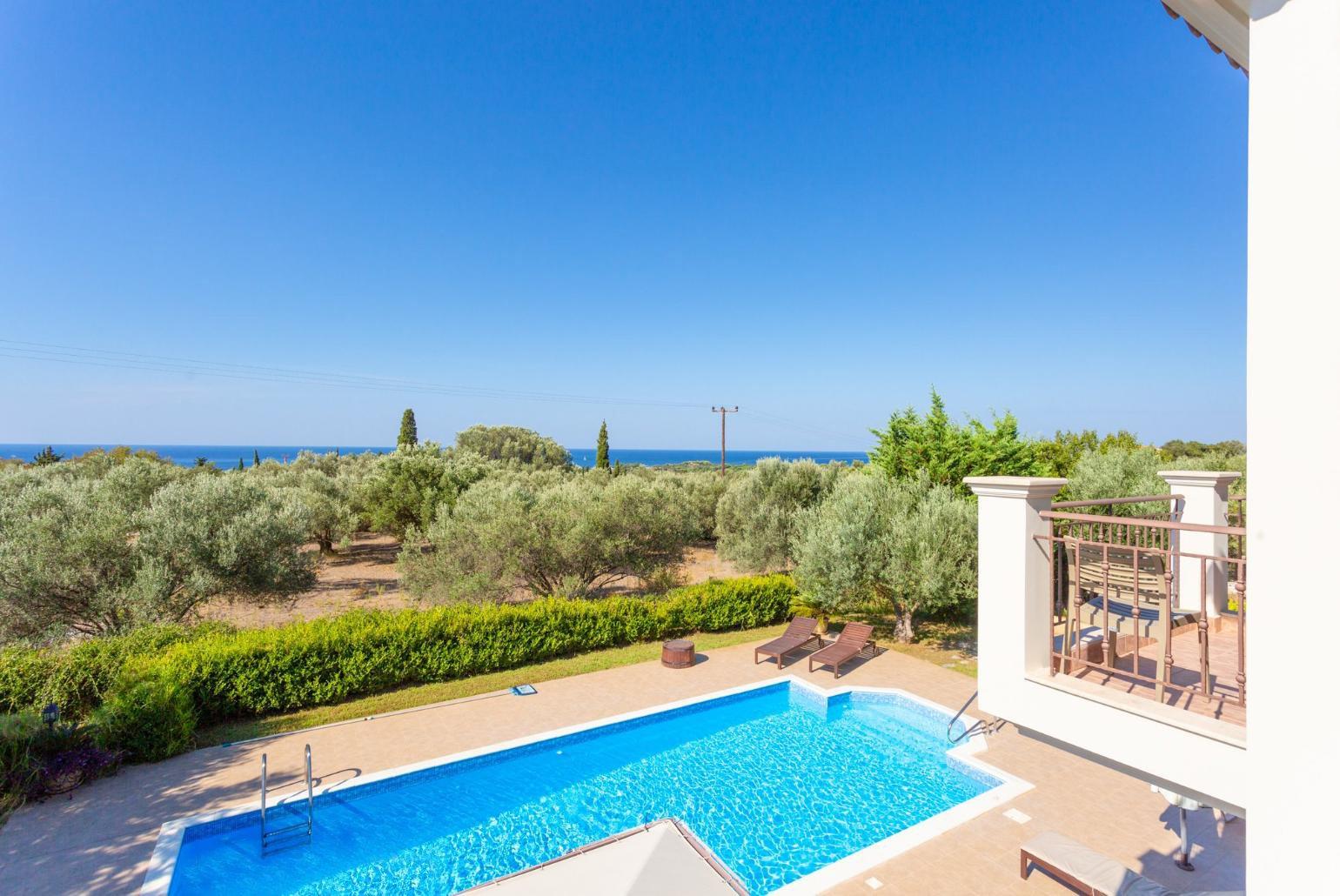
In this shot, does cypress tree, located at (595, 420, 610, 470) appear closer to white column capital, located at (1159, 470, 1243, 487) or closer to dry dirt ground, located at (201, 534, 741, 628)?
dry dirt ground, located at (201, 534, 741, 628)

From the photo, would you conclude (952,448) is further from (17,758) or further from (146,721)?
(17,758)

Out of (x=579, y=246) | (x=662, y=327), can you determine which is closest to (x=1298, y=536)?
Result: (x=579, y=246)

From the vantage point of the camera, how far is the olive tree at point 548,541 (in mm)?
15930

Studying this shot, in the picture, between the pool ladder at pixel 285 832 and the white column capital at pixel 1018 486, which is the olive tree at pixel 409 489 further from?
the white column capital at pixel 1018 486

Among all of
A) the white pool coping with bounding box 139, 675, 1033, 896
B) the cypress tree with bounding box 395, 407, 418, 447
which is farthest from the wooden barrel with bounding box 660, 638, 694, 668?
the cypress tree with bounding box 395, 407, 418, 447

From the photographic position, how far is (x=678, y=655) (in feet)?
44.7

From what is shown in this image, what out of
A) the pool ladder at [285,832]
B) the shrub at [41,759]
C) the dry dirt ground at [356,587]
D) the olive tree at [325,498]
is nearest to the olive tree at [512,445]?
the olive tree at [325,498]

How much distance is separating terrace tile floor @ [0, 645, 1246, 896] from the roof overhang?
7474mm

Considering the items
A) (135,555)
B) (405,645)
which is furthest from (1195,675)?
(135,555)

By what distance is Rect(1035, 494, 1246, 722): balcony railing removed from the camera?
363 cm

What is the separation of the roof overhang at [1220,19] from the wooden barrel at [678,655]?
12.9 metres

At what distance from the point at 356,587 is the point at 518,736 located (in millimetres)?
13352

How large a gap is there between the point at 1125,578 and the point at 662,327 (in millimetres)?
34653

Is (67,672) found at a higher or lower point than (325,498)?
lower
